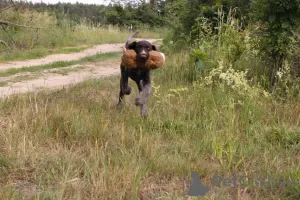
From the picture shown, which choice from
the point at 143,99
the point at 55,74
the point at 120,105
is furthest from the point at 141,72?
the point at 55,74

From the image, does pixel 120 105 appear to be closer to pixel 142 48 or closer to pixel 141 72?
pixel 141 72

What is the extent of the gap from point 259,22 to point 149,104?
8.91ft

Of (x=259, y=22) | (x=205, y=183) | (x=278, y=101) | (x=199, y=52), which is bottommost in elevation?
(x=205, y=183)

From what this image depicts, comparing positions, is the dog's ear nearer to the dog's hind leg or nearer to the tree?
the dog's hind leg

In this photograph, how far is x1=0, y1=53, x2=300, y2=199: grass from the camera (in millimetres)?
2715

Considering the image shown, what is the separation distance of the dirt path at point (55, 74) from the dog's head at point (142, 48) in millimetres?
1738

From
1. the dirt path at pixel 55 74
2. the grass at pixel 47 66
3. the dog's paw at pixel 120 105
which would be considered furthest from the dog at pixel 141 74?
the grass at pixel 47 66

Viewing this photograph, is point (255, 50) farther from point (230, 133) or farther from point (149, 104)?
point (230, 133)

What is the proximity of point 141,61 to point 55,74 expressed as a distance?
17.3ft

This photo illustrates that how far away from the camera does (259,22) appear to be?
618 centimetres

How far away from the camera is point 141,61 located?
426 cm

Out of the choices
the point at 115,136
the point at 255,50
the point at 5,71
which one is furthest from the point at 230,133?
the point at 5,71

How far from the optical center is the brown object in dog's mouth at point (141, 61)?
4227mm

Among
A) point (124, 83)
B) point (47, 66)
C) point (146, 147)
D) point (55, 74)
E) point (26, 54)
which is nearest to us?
point (146, 147)
